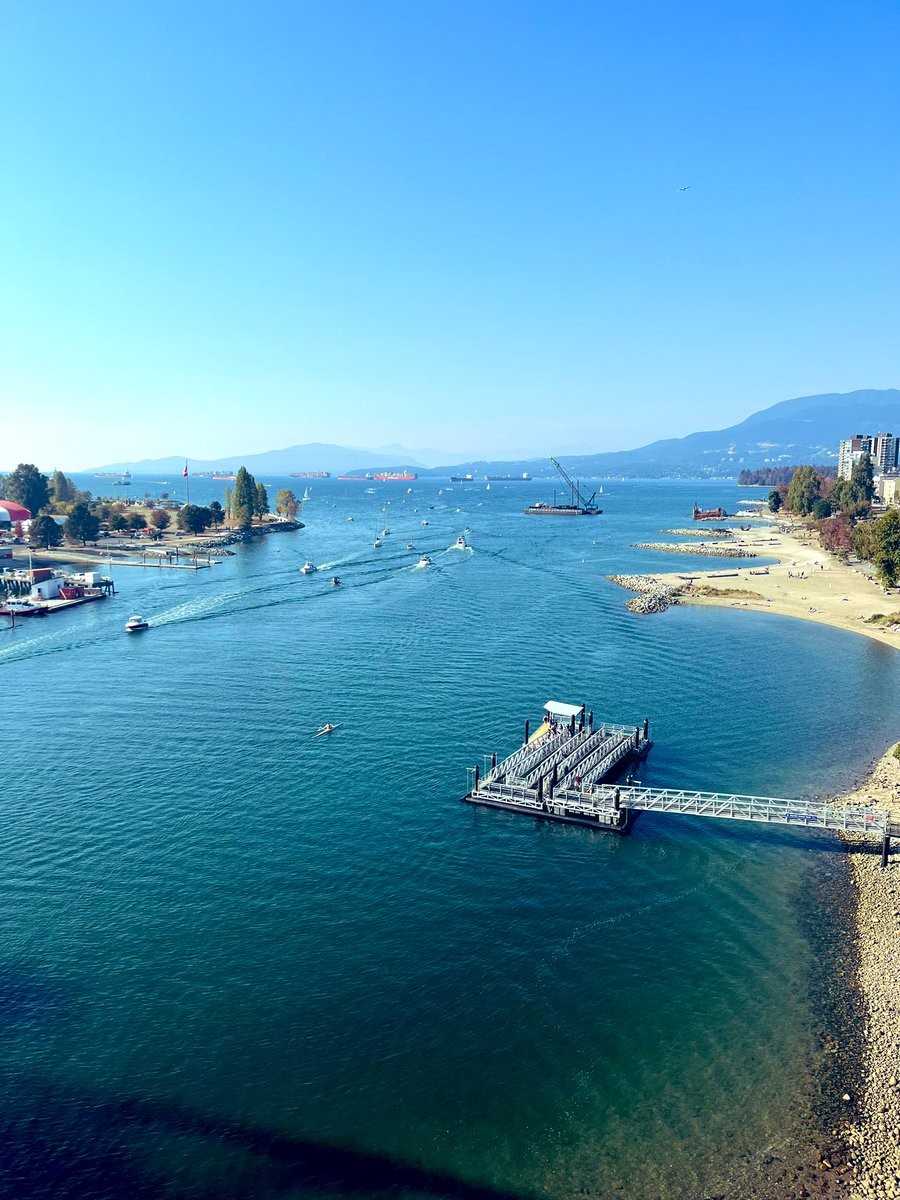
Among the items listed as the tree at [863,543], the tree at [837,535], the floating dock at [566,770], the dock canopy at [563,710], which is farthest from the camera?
the tree at [837,535]

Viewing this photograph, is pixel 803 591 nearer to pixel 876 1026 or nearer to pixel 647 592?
pixel 647 592

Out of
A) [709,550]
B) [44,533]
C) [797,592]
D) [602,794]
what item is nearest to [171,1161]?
[602,794]

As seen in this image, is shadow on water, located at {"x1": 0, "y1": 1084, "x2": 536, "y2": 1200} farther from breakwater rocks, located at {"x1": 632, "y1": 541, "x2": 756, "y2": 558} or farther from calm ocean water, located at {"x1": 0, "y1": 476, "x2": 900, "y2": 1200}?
breakwater rocks, located at {"x1": 632, "y1": 541, "x2": 756, "y2": 558}

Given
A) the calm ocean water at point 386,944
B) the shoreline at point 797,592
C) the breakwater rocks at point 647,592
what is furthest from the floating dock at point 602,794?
the breakwater rocks at point 647,592

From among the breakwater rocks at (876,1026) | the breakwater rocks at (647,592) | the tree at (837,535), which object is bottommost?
the breakwater rocks at (876,1026)

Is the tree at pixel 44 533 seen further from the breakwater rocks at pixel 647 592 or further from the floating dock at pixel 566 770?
the floating dock at pixel 566 770

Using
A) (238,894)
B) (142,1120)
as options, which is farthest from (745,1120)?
(238,894)

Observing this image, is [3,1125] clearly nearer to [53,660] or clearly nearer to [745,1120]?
[745,1120]

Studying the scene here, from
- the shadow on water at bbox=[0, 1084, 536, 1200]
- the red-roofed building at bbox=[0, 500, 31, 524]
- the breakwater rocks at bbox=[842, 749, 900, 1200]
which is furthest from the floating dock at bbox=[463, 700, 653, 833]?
the red-roofed building at bbox=[0, 500, 31, 524]
